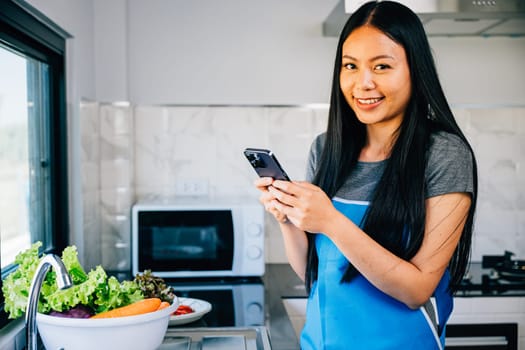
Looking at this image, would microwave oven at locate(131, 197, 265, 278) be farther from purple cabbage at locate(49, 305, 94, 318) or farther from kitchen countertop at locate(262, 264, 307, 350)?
purple cabbage at locate(49, 305, 94, 318)

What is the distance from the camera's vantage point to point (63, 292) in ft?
4.14

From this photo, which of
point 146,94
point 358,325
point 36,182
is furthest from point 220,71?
point 358,325

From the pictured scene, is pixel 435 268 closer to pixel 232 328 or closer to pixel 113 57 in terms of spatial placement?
pixel 232 328

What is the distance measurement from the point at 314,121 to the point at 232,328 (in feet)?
4.04

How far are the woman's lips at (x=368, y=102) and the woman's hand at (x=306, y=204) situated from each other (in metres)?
0.21

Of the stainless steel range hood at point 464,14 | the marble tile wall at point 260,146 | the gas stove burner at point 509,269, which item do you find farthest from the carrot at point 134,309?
the gas stove burner at point 509,269

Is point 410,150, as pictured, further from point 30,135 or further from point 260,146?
point 260,146

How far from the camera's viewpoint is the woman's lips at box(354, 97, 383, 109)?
1223 mm

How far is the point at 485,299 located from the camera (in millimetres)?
2244

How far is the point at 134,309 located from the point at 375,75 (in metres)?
0.71

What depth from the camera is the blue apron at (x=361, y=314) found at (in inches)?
48.2

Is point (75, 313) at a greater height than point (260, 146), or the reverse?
point (260, 146)

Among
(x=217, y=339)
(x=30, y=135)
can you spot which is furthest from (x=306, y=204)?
(x=30, y=135)

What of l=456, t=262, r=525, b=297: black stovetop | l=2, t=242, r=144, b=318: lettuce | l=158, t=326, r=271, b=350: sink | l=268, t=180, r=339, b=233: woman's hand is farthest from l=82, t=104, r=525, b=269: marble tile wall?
l=268, t=180, r=339, b=233: woman's hand
